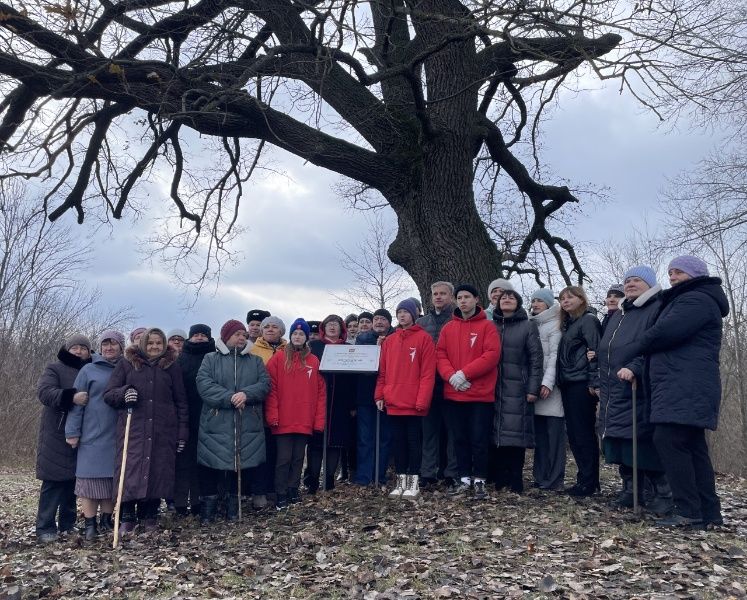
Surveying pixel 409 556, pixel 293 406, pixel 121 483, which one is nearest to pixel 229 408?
pixel 293 406

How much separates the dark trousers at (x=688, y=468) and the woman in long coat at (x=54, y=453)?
605 centimetres

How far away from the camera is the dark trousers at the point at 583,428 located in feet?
26.3

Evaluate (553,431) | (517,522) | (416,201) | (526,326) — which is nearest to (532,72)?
(416,201)

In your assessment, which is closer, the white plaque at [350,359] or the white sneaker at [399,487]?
the white sneaker at [399,487]

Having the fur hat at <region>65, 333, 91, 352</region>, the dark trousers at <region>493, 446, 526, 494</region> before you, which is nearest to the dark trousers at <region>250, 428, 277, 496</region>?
the fur hat at <region>65, 333, 91, 352</region>

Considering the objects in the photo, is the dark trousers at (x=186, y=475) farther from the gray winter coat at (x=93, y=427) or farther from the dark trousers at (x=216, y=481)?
the gray winter coat at (x=93, y=427)

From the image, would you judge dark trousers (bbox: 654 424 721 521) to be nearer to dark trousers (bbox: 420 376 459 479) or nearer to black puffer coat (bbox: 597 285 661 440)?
black puffer coat (bbox: 597 285 661 440)

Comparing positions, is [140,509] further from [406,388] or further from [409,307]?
[409,307]

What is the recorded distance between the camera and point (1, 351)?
23719mm

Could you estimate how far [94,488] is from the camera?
7.92 meters

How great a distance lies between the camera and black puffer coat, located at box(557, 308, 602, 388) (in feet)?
26.1

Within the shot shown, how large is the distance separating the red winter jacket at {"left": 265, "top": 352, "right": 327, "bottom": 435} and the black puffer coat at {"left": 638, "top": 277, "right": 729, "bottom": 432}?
3.79 metres

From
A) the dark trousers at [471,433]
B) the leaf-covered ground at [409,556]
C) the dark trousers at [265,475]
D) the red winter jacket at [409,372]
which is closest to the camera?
the leaf-covered ground at [409,556]

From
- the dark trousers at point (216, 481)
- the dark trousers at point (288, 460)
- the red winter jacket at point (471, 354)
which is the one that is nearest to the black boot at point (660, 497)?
the red winter jacket at point (471, 354)
